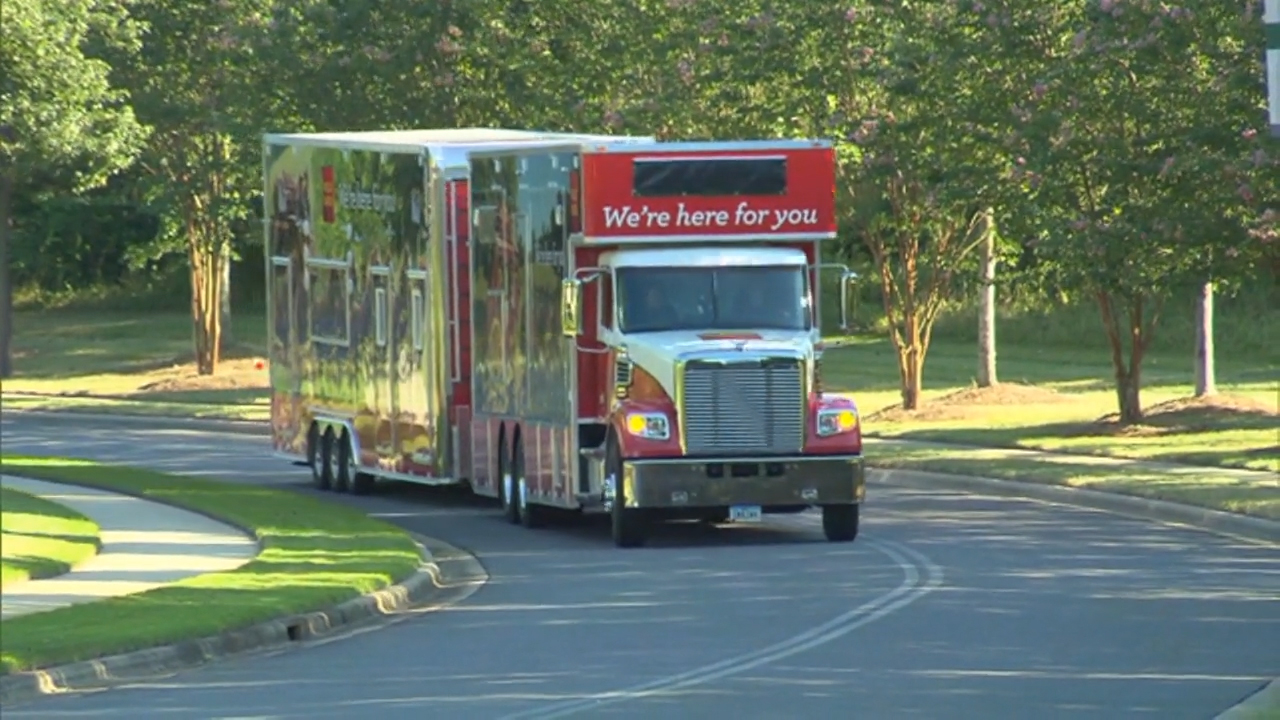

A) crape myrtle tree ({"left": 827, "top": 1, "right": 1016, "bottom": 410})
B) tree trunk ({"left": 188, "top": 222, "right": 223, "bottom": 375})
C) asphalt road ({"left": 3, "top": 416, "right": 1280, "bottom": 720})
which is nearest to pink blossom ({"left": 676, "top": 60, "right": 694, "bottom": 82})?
crape myrtle tree ({"left": 827, "top": 1, "right": 1016, "bottom": 410})

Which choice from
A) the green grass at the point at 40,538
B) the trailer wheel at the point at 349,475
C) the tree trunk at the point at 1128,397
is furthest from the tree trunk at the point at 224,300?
the green grass at the point at 40,538

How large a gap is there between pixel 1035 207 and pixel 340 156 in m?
8.81

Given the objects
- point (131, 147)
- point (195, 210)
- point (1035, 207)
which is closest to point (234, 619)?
point (1035, 207)

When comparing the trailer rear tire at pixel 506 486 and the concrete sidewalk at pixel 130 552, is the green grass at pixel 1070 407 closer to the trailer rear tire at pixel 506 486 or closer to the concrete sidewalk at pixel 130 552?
the trailer rear tire at pixel 506 486

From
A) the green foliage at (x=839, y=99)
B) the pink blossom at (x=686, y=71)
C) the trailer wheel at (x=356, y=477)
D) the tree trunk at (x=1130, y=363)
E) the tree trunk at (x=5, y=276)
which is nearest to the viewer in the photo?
the green foliage at (x=839, y=99)

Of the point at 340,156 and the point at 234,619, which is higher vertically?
the point at 340,156

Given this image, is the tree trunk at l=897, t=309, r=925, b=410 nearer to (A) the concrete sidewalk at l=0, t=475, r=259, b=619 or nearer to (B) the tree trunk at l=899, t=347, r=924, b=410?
(B) the tree trunk at l=899, t=347, r=924, b=410

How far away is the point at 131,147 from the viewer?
4694 centimetres

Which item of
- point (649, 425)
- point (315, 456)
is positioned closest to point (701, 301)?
point (649, 425)

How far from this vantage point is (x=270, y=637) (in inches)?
683

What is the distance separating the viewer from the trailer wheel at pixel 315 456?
32219 mm

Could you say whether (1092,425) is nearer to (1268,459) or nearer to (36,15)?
(1268,459)

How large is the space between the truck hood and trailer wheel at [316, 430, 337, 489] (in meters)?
8.58

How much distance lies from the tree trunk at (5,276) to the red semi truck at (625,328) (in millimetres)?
27298
